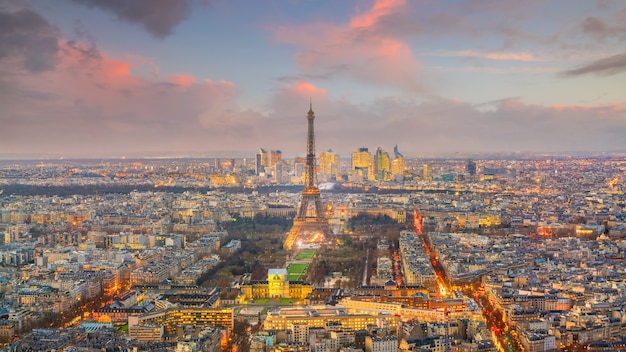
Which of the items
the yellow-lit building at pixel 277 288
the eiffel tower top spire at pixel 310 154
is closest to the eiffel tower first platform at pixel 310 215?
the eiffel tower top spire at pixel 310 154

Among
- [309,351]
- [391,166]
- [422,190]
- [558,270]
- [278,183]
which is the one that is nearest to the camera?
[309,351]

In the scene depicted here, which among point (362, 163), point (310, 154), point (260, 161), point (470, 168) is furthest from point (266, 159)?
point (310, 154)

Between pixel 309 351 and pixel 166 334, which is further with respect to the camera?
pixel 166 334

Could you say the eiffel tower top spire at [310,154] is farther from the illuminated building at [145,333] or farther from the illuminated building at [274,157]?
the illuminated building at [274,157]

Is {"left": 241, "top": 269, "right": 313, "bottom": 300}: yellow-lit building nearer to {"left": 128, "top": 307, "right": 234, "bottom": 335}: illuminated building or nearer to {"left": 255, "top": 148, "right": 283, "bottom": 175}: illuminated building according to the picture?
{"left": 128, "top": 307, "right": 234, "bottom": 335}: illuminated building

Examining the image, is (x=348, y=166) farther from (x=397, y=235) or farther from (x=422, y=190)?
(x=397, y=235)

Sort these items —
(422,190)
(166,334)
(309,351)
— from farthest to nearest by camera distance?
1. (422,190)
2. (166,334)
3. (309,351)

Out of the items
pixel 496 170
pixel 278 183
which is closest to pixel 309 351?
pixel 278 183

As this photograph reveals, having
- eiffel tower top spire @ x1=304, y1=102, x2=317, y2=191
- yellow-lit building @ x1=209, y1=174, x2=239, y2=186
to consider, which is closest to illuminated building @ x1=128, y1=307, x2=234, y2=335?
eiffel tower top spire @ x1=304, y1=102, x2=317, y2=191
